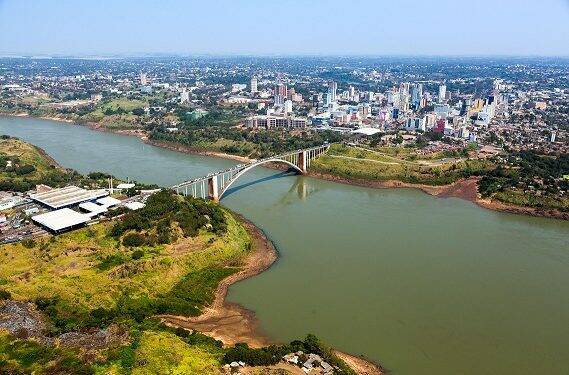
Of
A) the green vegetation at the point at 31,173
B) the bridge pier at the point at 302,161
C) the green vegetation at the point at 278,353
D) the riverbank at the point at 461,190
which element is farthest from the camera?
the bridge pier at the point at 302,161

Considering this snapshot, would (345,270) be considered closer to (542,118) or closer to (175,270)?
(175,270)

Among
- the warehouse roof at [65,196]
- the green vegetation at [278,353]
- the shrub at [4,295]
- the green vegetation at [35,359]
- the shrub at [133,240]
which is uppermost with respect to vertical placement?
the warehouse roof at [65,196]

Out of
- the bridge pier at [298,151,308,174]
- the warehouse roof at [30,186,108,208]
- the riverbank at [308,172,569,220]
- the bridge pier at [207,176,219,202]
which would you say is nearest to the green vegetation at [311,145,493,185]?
the riverbank at [308,172,569,220]

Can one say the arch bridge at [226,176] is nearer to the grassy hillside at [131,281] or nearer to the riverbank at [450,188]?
the riverbank at [450,188]

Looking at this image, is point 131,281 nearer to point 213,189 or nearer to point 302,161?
point 213,189

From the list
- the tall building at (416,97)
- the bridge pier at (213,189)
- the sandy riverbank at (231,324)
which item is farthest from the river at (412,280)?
the tall building at (416,97)

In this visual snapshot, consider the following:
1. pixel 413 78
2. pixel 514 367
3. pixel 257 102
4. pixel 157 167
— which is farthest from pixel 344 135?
pixel 413 78
